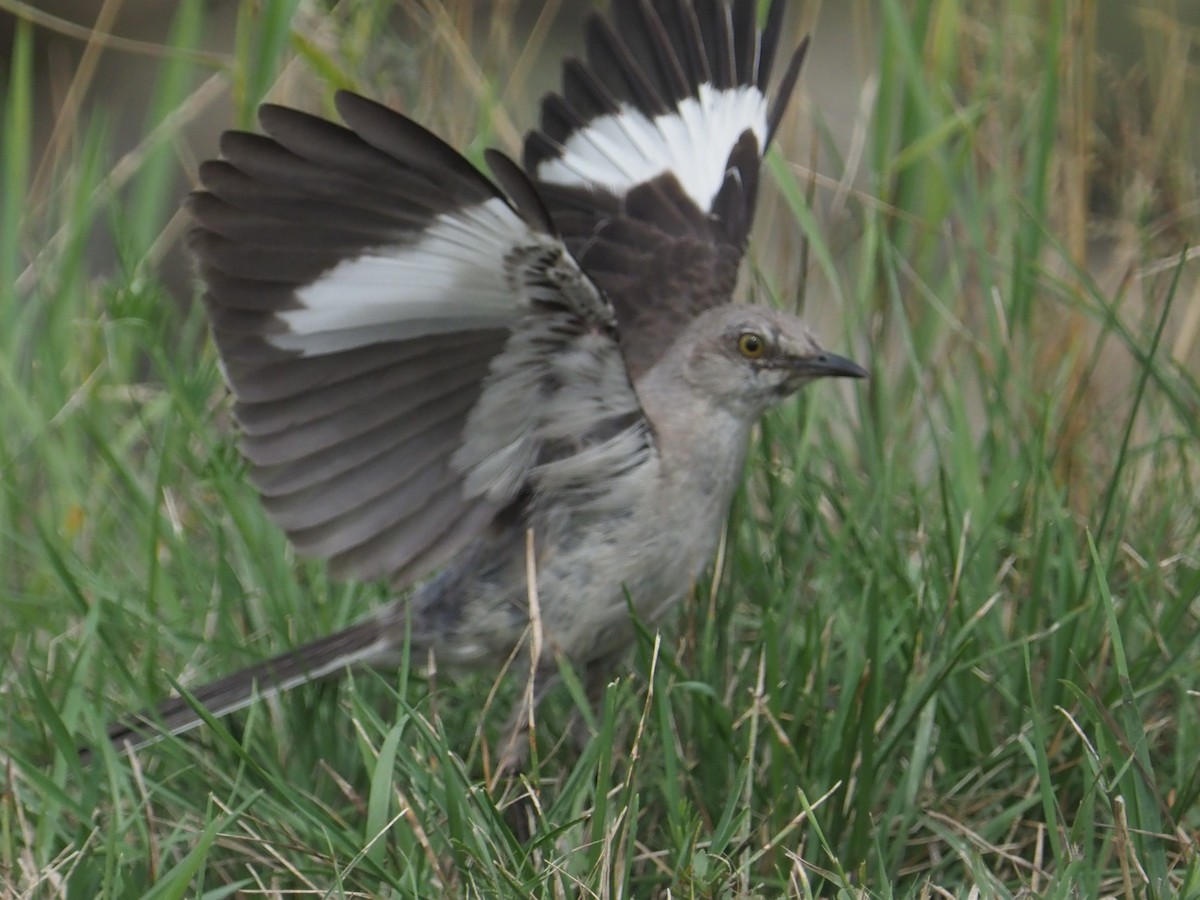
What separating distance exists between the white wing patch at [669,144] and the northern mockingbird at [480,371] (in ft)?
0.10

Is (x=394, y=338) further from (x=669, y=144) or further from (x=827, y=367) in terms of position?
(x=669, y=144)

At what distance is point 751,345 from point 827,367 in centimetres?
17

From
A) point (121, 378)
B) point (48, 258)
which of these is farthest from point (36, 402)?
point (48, 258)

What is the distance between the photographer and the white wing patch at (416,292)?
9.67 ft

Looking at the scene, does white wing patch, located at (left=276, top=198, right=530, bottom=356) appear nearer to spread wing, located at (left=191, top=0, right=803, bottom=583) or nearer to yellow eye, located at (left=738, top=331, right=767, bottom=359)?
spread wing, located at (left=191, top=0, right=803, bottom=583)

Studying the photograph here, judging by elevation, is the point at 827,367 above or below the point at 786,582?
above

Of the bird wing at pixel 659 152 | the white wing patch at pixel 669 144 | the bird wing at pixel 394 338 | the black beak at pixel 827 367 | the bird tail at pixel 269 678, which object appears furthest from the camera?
the white wing patch at pixel 669 144

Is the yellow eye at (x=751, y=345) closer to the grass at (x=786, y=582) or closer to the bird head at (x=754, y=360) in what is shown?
the bird head at (x=754, y=360)

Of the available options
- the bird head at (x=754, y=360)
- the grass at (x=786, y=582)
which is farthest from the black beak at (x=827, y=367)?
the grass at (x=786, y=582)

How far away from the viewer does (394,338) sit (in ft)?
10.4

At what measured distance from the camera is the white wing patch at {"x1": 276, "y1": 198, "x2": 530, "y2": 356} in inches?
116

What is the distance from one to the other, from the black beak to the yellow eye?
0.08 metres

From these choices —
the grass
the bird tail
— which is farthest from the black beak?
the bird tail

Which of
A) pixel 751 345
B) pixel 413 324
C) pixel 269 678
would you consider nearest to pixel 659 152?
pixel 751 345
